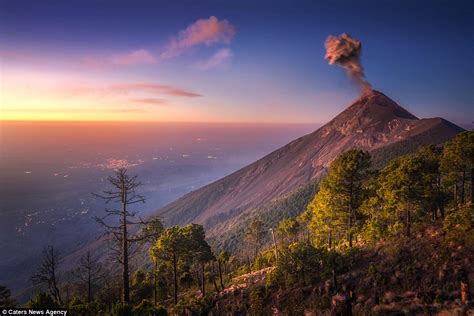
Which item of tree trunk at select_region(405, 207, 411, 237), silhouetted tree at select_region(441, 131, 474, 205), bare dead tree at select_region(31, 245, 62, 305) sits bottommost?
bare dead tree at select_region(31, 245, 62, 305)

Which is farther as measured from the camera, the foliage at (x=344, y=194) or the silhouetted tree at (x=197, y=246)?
the silhouetted tree at (x=197, y=246)

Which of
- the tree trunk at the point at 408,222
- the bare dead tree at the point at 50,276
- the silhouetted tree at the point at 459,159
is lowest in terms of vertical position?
the bare dead tree at the point at 50,276

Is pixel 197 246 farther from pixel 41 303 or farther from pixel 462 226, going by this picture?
pixel 462 226

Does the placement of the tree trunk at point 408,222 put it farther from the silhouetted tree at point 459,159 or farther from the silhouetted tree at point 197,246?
the silhouetted tree at point 197,246

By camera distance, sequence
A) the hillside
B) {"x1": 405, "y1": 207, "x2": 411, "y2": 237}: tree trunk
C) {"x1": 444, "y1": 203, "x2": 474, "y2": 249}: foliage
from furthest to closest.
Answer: {"x1": 405, "y1": 207, "x2": 411, "y2": 237}: tree trunk < {"x1": 444, "y1": 203, "x2": 474, "y2": 249}: foliage < the hillside

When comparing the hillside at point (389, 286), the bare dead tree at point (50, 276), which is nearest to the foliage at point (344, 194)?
the hillside at point (389, 286)

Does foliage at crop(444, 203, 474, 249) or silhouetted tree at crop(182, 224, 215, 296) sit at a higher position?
foliage at crop(444, 203, 474, 249)

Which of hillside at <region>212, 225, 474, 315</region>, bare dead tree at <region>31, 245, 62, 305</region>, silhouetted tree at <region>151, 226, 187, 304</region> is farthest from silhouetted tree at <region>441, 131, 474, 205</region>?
bare dead tree at <region>31, 245, 62, 305</region>

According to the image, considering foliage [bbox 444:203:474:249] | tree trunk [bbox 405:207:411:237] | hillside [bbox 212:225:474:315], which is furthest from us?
tree trunk [bbox 405:207:411:237]

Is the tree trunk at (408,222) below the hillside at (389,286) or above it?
above

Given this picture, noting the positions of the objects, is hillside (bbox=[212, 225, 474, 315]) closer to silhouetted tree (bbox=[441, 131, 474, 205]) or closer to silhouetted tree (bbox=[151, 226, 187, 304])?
silhouetted tree (bbox=[151, 226, 187, 304])

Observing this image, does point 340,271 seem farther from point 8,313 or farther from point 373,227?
point 8,313
